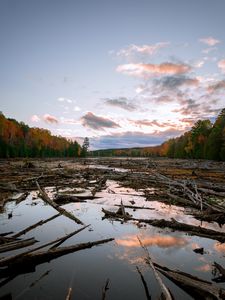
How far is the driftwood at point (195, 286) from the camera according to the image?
12.3ft

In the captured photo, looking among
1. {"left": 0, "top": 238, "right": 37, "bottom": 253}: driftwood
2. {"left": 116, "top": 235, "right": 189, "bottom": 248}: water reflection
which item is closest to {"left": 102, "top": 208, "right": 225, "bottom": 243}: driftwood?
{"left": 116, "top": 235, "right": 189, "bottom": 248}: water reflection

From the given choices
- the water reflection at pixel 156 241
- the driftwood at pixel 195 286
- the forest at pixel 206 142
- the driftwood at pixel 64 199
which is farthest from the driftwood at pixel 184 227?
the forest at pixel 206 142

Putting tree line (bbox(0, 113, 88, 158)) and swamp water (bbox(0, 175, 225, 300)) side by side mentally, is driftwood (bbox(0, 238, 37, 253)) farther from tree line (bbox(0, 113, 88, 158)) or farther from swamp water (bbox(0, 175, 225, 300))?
tree line (bbox(0, 113, 88, 158))

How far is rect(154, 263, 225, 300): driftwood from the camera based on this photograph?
375cm

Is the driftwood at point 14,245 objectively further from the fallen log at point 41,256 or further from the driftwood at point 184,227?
the driftwood at point 184,227

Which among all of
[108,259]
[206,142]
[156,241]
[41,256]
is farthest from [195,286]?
[206,142]

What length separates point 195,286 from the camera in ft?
13.4

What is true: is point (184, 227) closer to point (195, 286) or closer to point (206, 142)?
point (195, 286)

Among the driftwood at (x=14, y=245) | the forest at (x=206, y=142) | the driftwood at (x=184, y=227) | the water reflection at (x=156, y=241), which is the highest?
the forest at (x=206, y=142)

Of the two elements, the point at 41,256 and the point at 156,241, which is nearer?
the point at 41,256

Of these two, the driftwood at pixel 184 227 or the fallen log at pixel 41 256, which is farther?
the driftwood at pixel 184 227

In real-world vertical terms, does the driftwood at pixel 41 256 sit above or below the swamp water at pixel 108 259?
above

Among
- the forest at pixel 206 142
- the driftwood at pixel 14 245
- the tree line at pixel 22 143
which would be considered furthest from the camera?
the tree line at pixel 22 143

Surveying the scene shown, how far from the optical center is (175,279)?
443cm
